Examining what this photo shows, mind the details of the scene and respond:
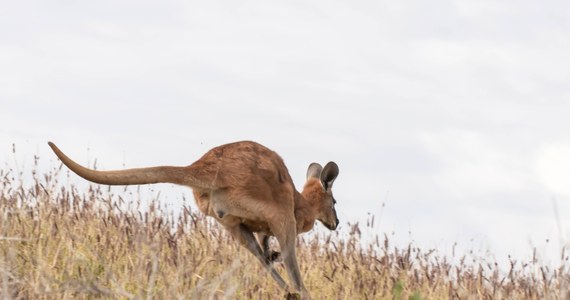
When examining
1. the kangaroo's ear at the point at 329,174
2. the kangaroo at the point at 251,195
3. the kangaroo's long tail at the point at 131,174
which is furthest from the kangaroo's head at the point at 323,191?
the kangaroo's long tail at the point at 131,174

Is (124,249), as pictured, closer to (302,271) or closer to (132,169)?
(132,169)

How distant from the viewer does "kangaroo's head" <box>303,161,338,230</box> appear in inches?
366

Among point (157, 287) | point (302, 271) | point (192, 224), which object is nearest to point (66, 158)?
point (157, 287)

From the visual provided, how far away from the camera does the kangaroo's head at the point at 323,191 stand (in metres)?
9.30

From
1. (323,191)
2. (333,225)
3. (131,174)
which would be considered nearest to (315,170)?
(323,191)

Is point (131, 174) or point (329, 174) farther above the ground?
point (329, 174)

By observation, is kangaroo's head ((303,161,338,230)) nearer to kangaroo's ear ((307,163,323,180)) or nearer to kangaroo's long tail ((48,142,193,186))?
kangaroo's ear ((307,163,323,180))

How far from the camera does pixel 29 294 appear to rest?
5.93 metres

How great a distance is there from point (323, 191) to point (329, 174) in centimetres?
19

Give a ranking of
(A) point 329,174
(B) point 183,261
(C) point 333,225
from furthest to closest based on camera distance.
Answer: (C) point 333,225
(A) point 329,174
(B) point 183,261

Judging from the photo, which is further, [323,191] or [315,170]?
[315,170]

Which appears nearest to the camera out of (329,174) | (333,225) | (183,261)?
(183,261)

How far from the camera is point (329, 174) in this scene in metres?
9.34

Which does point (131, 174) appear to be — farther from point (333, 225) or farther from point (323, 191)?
point (333, 225)
